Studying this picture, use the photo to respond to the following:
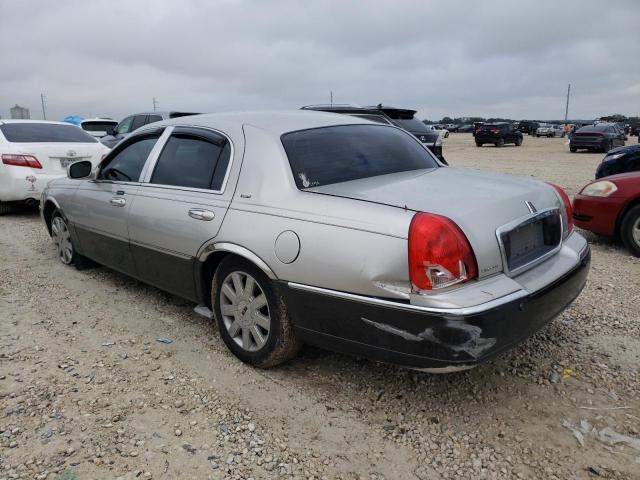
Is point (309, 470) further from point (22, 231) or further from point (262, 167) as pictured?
point (22, 231)

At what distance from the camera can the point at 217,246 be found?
303 cm

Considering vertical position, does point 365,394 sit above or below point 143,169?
below

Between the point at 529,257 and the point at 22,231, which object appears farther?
the point at 22,231

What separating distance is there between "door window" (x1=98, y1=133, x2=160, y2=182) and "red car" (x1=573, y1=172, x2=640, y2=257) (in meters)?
4.55

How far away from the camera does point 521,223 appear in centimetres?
261

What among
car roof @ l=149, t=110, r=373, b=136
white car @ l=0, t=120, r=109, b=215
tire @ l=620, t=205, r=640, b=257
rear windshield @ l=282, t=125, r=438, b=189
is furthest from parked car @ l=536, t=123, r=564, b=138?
car roof @ l=149, t=110, r=373, b=136

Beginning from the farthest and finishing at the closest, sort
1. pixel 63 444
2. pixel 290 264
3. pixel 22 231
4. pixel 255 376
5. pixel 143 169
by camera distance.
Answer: pixel 22 231 < pixel 143 169 < pixel 255 376 < pixel 290 264 < pixel 63 444

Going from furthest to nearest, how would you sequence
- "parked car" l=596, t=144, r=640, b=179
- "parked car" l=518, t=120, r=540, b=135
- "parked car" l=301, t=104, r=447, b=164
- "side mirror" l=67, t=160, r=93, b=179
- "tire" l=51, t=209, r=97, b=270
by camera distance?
1. "parked car" l=518, t=120, r=540, b=135
2. "parked car" l=301, t=104, r=447, b=164
3. "parked car" l=596, t=144, r=640, b=179
4. "tire" l=51, t=209, r=97, b=270
5. "side mirror" l=67, t=160, r=93, b=179

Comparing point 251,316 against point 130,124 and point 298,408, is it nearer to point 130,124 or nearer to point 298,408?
point 298,408

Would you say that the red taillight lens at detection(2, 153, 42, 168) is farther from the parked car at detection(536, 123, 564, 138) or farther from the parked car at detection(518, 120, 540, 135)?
the parked car at detection(518, 120, 540, 135)

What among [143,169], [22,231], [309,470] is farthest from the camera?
[22,231]

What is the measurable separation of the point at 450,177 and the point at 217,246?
1476 mm

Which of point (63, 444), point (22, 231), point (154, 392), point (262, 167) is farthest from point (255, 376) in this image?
point (22, 231)

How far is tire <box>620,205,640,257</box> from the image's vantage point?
5.29m
